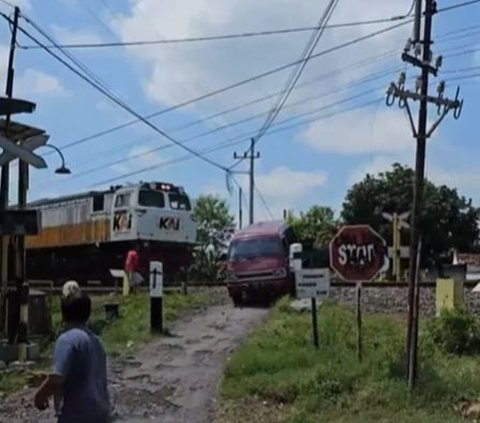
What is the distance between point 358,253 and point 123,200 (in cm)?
2754

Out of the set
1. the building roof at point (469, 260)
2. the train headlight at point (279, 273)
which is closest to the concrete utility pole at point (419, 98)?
the train headlight at point (279, 273)

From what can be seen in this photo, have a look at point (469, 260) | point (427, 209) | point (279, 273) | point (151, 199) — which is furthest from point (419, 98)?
point (427, 209)

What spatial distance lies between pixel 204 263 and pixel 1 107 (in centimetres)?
5114

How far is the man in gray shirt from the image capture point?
6.90 m

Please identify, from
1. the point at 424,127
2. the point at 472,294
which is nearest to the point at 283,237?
the point at 472,294

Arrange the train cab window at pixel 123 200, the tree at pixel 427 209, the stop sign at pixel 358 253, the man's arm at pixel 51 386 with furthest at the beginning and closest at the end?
the tree at pixel 427 209 → the train cab window at pixel 123 200 → the stop sign at pixel 358 253 → the man's arm at pixel 51 386

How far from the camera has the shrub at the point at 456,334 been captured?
604 inches

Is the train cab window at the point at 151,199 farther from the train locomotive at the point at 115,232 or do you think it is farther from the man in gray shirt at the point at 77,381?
the man in gray shirt at the point at 77,381

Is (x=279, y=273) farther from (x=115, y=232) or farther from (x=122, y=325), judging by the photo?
(x=115, y=232)

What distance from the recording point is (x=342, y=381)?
1326 centimetres

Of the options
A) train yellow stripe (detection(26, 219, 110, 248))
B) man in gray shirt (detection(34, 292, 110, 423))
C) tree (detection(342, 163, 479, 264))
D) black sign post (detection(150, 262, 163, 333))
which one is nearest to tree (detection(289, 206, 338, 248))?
tree (detection(342, 163, 479, 264))

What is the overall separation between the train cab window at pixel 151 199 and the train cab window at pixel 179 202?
0.42m

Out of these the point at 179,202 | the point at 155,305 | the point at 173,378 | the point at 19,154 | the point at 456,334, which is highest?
the point at 179,202

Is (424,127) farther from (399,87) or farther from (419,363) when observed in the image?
(419,363)
